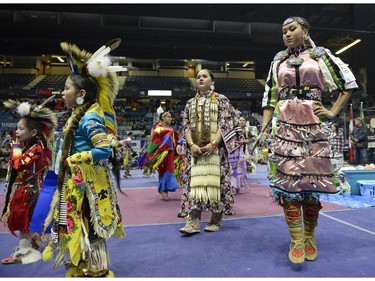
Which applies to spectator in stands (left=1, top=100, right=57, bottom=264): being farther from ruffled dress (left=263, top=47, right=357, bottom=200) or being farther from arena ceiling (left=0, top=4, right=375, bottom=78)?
arena ceiling (left=0, top=4, right=375, bottom=78)

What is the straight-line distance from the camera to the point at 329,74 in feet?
7.48

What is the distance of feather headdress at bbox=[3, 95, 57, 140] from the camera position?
2650 millimetres

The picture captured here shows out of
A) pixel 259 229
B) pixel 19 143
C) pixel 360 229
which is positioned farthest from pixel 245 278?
pixel 19 143

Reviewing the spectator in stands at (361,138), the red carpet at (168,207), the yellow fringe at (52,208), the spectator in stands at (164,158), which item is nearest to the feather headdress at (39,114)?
the yellow fringe at (52,208)

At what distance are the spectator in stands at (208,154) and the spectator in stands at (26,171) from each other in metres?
1.40

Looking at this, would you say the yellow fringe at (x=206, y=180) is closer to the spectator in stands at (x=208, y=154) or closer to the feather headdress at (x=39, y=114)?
the spectator in stands at (x=208, y=154)

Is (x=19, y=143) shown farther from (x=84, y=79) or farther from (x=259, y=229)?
(x=259, y=229)

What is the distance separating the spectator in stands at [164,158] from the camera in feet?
17.1

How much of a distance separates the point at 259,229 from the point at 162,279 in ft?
5.02

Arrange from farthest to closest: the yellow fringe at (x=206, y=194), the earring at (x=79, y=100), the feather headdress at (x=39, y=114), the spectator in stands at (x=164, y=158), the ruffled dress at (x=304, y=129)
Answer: the spectator in stands at (x=164, y=158) < the yellow fringe at (x=206, y=194) < the feather headdress at (x=39, y=114) < the ruffled dress at (x=304, y=129) < the earring at (x=79, y=100)

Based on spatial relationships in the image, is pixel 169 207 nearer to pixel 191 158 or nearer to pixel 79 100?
pixel 191 158

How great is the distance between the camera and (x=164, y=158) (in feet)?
17.6

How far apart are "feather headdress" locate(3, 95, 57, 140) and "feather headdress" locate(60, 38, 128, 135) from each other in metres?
0.83

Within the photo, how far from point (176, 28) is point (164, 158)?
17.7 meters
